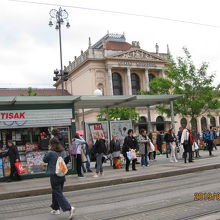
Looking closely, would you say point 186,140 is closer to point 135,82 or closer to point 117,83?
point 117,83

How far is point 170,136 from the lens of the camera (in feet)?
54.8

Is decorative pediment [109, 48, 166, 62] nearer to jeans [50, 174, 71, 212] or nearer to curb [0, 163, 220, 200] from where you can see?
curb [0, 163, 220, 200]

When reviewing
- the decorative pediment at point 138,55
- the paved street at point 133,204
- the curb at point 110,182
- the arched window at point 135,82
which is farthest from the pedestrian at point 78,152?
the arched window at point 135,82

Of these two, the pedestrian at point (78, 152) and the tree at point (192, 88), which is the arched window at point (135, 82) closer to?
the tree at point (192, 88)

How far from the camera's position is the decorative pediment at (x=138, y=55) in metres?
56.8

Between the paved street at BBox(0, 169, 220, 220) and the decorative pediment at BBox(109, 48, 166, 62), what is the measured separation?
47.3 meters

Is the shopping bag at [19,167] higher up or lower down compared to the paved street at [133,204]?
higher up

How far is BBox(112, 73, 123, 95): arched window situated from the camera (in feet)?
193

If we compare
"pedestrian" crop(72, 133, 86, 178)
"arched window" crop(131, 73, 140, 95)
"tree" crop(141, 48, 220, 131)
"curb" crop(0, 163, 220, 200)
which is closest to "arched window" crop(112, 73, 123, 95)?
"arched window" crop(131, 73, 140, 95)

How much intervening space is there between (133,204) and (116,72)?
51.7m

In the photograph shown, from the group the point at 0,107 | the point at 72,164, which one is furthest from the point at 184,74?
the point at 0,107

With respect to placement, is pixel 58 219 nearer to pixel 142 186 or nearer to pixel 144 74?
pixel 142 186

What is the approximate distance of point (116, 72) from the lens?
5869 centimetres
